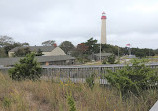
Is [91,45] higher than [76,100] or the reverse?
higher

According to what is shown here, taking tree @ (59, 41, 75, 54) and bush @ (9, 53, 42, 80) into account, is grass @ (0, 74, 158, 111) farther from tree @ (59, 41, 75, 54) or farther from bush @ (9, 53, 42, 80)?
tree @ (59, 41, 75, 54)

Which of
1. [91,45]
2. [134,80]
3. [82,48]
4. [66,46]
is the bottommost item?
[134,80]

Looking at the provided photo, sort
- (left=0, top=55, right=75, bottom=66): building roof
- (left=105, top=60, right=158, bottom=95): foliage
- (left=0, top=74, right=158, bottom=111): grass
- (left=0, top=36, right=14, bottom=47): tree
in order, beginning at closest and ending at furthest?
1. (left=0, top=74, right=158, bottom=111): grass
2. (left=105, top=60, right=158, bottom=95): foliage
3. (left=0, top=55, right=75, bottom=66): building roof
4. (left=0, top=36, right=14, bottom=47): tree

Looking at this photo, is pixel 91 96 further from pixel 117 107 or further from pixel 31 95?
pixel 31 95

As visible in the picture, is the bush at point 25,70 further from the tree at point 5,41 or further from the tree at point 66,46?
the tree at point 66,46

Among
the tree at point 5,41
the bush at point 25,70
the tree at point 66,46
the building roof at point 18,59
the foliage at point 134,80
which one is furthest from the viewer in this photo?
the tree at point 66,46

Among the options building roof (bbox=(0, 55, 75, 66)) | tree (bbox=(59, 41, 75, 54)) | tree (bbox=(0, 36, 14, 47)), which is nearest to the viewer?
building roof (bbox=(0, 55, 75, 66))

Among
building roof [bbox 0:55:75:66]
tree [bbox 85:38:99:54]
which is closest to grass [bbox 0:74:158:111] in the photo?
building roof [bbox 0:55:75:66]

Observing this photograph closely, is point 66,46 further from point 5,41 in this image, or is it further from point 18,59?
point 18,59

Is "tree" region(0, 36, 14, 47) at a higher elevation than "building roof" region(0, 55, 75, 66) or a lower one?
higher

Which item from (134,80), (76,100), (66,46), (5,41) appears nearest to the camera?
(76,100)

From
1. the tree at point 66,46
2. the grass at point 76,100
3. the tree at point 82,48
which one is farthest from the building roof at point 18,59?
the tree at point 66,46

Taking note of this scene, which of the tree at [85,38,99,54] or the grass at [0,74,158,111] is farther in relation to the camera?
the tree at [85,38,99,54]

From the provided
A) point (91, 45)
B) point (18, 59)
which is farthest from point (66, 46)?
point (18, 59)
